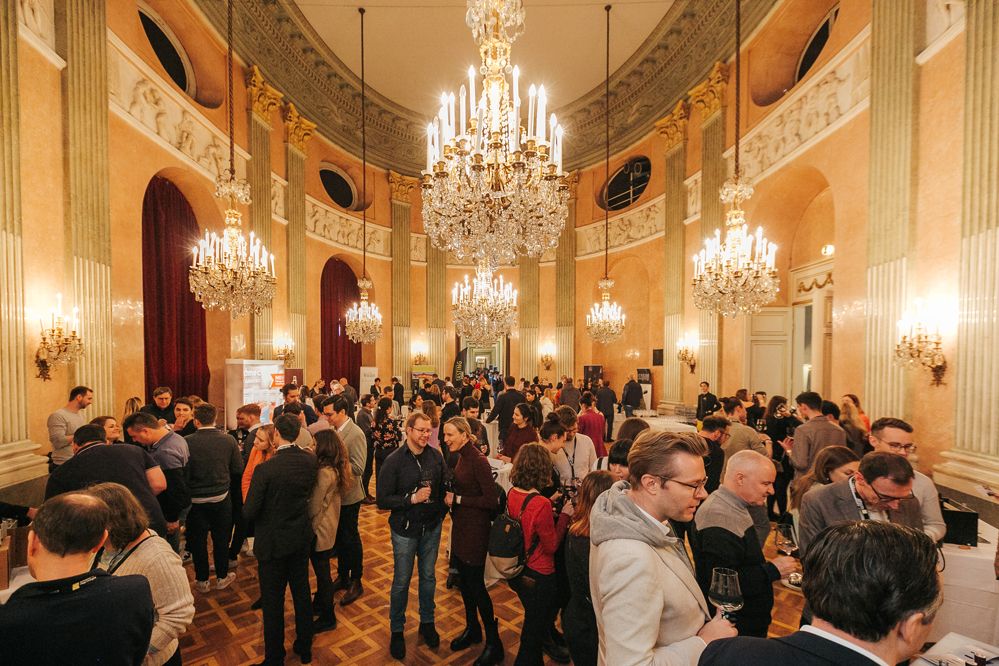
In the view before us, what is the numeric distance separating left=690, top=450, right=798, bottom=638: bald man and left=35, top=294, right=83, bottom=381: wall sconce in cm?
619

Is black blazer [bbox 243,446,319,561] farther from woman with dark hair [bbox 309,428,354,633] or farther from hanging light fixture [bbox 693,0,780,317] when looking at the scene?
hanging light fixture [bbox 693,0,780,317]

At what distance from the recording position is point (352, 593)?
12.6 feet

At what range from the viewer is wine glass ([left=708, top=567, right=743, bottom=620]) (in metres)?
1.47

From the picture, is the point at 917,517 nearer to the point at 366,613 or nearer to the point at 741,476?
the point at 741,476

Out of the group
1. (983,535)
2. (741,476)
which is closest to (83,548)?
(741,476)

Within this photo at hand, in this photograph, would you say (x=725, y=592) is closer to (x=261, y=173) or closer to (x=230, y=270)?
(x=230, y=270)

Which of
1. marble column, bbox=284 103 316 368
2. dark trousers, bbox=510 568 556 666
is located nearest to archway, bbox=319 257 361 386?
marble column, bbox=284 103 316 368

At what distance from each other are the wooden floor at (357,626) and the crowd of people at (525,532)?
124mm

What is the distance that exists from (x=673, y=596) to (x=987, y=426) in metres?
4.49

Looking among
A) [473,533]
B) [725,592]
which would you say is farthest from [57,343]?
[725,592]

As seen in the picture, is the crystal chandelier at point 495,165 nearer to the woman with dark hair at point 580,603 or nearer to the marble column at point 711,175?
the woman with dark hair at point 580,603

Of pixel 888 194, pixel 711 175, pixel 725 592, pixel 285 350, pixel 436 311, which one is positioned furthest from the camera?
pixel 436 311

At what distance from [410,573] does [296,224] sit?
32.1 ft

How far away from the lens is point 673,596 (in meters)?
1.44
